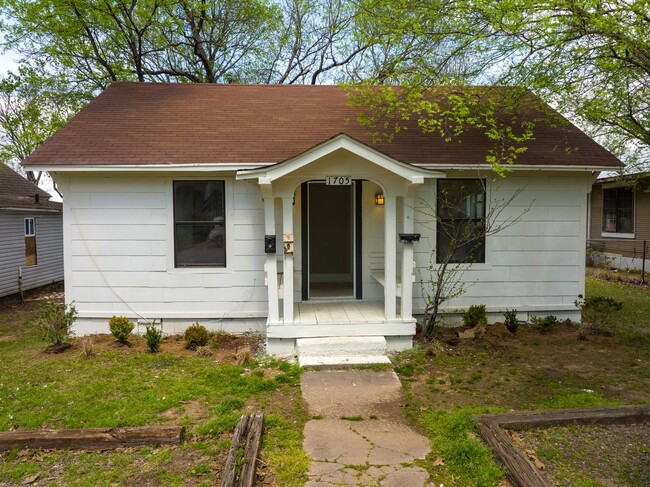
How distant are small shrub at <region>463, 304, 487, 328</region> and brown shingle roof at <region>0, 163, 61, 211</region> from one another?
12593mm

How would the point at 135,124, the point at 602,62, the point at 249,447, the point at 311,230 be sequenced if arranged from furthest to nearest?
1. the point at 311,230
2. the point at 135,124
3. the point at 602,62
4. the point at 249,447

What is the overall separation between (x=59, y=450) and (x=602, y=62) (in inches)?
325

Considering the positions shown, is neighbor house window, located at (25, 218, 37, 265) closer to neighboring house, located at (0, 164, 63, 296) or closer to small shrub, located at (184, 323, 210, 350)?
neighboring house, located at (0, 164, 63, 296)

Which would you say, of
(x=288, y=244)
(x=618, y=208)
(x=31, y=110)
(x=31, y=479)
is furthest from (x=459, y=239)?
(x=31, y=110)

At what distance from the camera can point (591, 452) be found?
3.77m

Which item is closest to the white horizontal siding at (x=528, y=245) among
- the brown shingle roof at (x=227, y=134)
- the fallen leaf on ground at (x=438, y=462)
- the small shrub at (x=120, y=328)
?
the brown shingle roof at (x=227, y=134)

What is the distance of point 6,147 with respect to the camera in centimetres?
2345

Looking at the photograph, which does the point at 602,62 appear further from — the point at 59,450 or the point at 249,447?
the point at 59,450

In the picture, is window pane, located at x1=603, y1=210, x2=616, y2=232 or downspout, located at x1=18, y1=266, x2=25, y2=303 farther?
window pane, located at x1=603, y1=210, x2=616, y2=232

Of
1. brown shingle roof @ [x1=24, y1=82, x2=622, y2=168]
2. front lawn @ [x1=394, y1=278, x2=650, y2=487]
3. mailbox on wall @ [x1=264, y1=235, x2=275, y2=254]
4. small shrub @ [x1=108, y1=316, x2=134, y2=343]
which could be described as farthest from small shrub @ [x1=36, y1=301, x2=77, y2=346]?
front lawn @ [x1=394, y1=278, x2=650, y2=487]

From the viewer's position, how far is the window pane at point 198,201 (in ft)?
25.3

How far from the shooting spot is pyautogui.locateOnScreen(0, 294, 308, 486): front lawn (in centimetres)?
358

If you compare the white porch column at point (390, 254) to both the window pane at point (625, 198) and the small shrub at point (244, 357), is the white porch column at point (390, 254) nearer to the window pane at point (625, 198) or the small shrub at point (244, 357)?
the small shrub at point (244, 357)

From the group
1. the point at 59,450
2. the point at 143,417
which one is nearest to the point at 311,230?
the point at 143,417
